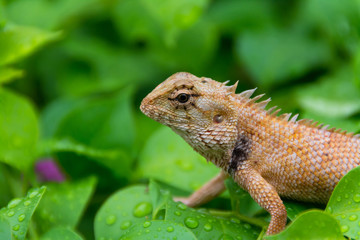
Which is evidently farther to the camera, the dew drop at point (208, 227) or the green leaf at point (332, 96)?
the green leaf at point (332, 96)

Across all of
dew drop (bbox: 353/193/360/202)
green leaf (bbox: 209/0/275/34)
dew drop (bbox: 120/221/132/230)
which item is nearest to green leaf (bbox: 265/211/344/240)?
dew drop (bbox: 353/193/360/202)

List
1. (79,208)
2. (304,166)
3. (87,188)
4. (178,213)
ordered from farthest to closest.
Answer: (87,188) < (79,208) < (304,166) < (178,213)

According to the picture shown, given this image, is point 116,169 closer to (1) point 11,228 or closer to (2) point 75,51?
(1) point 11,228

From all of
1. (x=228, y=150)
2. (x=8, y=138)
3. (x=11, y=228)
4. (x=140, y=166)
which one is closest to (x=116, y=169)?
(x=140, y=166)

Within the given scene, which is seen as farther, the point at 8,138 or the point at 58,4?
the point at 58,4

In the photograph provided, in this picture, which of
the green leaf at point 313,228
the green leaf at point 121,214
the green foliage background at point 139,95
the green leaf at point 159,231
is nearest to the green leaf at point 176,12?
the green foliage background at point 139,95

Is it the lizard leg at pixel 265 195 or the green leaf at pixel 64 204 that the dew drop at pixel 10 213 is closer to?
the green leaf at pixel 64 204
